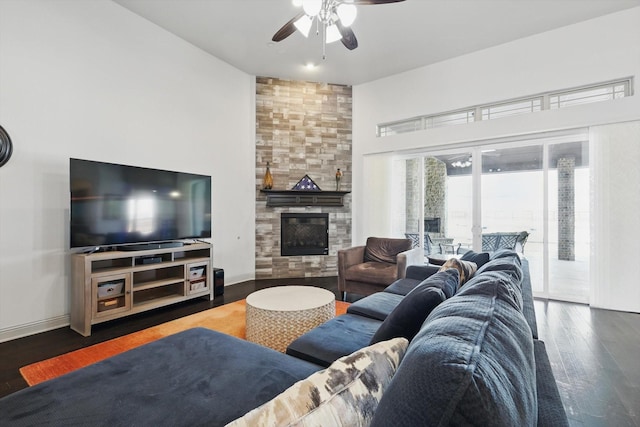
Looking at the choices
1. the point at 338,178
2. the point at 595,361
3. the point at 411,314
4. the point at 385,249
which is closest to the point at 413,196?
the point at 338,178

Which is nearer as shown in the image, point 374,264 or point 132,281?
point 132,281

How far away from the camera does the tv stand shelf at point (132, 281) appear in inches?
111

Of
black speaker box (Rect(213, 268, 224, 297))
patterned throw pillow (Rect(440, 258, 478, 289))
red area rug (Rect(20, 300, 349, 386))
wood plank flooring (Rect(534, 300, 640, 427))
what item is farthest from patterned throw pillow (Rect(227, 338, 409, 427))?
black speaker box (Rect(213, 268, 224, 297))

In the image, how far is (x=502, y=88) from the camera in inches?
167

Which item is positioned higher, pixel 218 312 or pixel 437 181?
pixel 437 181

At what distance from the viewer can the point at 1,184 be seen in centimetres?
266

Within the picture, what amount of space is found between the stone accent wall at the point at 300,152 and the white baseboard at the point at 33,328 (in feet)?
8.83

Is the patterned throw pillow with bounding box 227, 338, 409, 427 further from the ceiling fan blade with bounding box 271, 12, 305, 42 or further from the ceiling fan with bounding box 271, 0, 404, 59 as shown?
the ceiling fan blade with bounding box 271, 12, 305, 42

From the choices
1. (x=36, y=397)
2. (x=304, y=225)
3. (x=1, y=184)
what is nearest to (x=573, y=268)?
(x=304, y=225)

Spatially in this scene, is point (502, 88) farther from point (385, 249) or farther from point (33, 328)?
point (33, 328)

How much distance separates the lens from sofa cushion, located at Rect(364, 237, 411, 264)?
4.13 metres

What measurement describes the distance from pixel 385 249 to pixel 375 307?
204cm

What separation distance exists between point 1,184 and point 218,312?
2.30 m

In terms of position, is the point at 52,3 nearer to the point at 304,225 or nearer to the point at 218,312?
the point at 218,312
